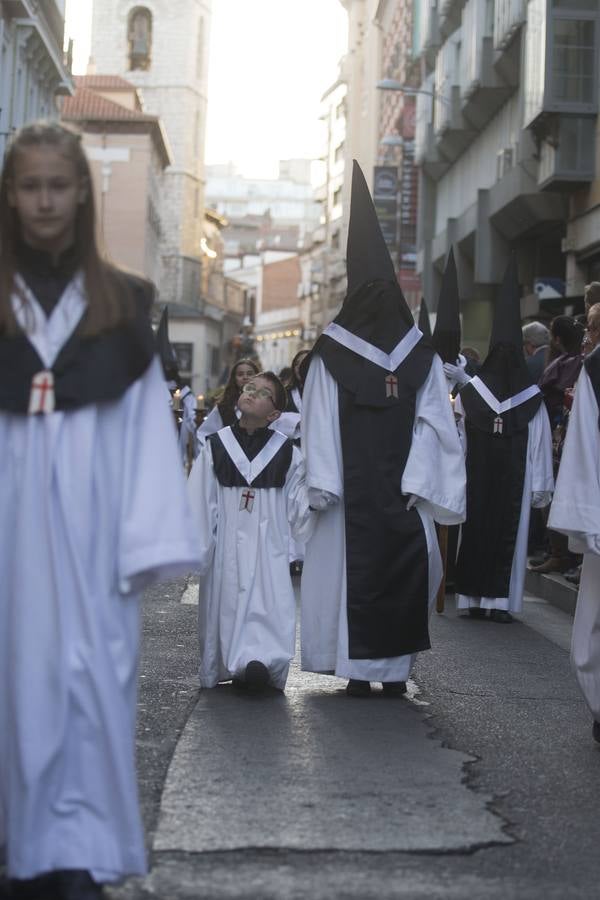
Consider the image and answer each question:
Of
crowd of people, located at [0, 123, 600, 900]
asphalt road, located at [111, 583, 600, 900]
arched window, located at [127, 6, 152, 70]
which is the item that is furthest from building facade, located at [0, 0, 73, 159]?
arched window, located at [127, 6, 152, 70]

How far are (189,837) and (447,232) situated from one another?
118ft

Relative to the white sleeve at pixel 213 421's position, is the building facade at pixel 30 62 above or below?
above

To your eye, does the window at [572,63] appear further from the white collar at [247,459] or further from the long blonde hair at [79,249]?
the long blonde hair at [79,249]

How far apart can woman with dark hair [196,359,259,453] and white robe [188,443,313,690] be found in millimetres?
1566

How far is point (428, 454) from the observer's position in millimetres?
8445

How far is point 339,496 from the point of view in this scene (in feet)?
27.9

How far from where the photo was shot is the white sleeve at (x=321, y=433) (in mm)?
8500

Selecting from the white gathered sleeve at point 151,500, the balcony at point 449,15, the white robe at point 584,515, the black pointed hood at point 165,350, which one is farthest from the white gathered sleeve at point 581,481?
the balcony at point 449,15

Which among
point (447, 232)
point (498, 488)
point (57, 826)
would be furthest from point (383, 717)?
point (447, 232)

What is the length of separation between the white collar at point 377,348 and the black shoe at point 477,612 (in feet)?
13.6

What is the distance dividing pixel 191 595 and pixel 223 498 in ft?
15.6

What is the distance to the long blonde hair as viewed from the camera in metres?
4.21

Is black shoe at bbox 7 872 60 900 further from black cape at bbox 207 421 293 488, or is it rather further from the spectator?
the spectator

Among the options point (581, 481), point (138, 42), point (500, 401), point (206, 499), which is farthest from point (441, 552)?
point (138, 42)
